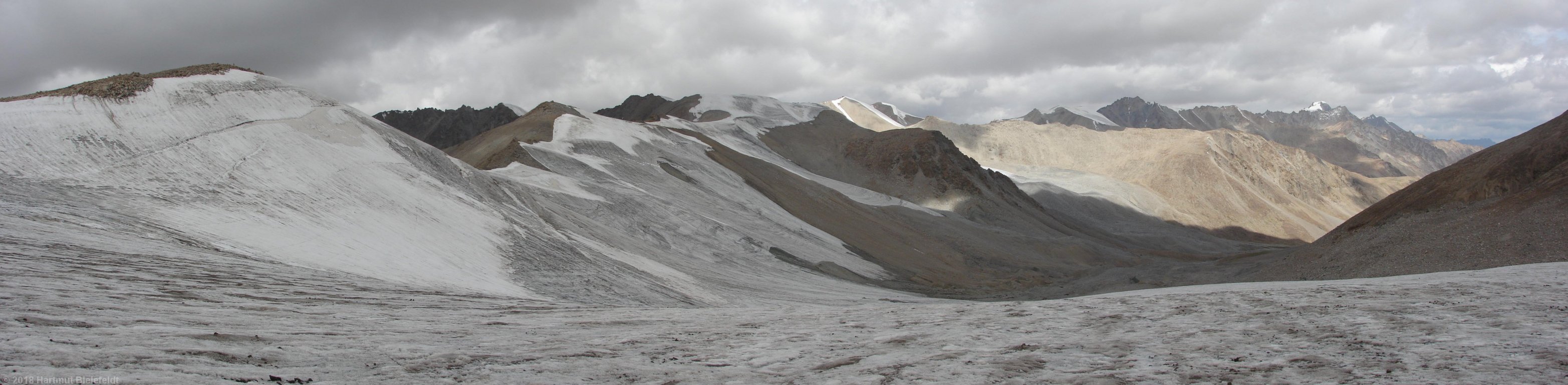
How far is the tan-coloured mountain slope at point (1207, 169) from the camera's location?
286 feet

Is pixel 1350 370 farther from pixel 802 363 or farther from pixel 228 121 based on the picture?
pixel 228 121

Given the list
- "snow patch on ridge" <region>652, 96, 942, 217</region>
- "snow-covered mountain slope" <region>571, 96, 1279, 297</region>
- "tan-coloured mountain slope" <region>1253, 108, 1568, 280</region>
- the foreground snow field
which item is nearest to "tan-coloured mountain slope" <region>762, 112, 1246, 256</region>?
"snow-covered mountain slope" <region>571, 96, 1279, 297</region>

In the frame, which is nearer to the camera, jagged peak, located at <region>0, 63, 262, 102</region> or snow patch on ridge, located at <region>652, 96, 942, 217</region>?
jagged peak, located at <region>0, 63, 262, 102</region>

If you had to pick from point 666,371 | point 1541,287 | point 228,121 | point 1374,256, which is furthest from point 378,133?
point 1374,256

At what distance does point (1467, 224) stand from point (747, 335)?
1053 inches

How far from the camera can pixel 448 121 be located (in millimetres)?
95062

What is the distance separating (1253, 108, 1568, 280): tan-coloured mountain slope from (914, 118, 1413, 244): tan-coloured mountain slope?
5070 cm

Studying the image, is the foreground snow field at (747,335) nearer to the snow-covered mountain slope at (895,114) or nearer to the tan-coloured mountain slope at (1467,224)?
the tan-coloured mountain slope at (1467,224)

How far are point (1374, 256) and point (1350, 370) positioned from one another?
25104 millimetres

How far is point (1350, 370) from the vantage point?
5.23 m

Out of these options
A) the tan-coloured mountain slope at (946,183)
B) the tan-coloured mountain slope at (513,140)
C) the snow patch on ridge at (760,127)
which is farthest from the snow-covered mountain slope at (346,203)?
the tan-coloured mountain slope at (946,183)

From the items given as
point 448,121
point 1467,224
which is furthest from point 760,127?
point 1467,224

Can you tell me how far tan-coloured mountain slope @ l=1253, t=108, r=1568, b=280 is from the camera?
22234 mm

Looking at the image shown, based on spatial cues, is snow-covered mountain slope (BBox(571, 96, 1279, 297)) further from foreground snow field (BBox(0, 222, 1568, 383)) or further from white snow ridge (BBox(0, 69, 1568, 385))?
foreground snow field (BBox(0, 222, 1568, 383))
